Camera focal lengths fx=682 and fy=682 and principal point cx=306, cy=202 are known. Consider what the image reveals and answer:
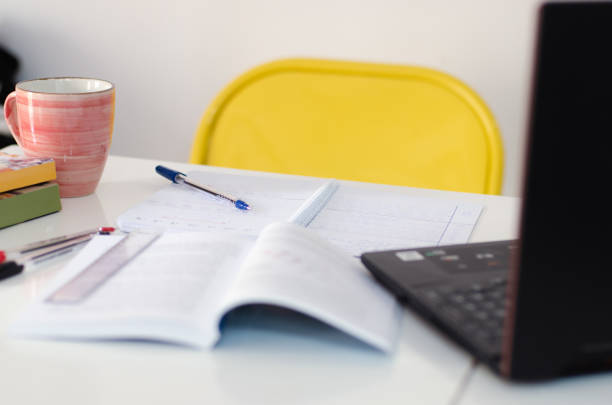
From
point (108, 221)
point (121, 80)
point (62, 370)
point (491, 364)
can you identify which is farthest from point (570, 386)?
point (121, 80)

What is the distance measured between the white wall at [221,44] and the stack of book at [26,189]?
37.2 inches

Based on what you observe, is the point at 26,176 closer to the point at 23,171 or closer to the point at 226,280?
the point at 23,171

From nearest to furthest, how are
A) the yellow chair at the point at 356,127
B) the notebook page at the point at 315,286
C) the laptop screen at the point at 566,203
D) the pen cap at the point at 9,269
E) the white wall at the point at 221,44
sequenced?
1. the laptop screen at the point at 566,203
2. the notebook page at the point at 315,286
3. the pen cap at the point at 9,269
4. the yellow chair at the point at 356,127
5. the white wall at the point at 221,44

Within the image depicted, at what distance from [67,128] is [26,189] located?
9 centimetres

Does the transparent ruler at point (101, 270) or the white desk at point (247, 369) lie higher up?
the transparent ruler at point (101, 270)

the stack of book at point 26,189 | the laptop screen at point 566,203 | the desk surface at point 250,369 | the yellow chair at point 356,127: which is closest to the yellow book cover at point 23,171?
the stack of book at point 26,189

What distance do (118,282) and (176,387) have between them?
0.44 feet

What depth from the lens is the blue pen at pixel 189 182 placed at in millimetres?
792

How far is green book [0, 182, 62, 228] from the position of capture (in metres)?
0.74

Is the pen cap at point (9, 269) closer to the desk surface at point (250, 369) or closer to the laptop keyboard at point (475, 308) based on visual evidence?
the desk surface at point (250, 369)

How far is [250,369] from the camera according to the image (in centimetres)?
47

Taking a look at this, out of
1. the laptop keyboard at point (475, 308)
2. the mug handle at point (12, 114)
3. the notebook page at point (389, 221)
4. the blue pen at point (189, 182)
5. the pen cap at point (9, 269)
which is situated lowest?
the notebook page at point (389, 221)

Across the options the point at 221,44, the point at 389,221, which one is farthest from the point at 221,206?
the point at 221,44

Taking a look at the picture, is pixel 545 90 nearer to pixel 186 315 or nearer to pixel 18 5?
pixel 186 315
